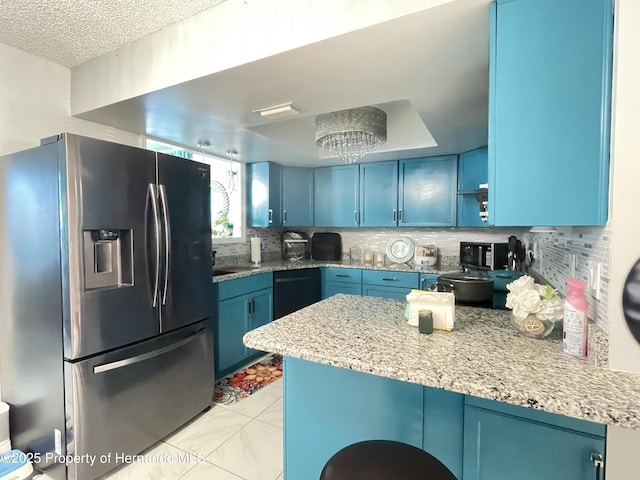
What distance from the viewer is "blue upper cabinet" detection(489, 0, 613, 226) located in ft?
2.93

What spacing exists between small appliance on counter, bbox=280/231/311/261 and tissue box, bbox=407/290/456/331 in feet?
9.54

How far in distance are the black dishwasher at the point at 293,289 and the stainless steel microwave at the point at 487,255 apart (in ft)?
5.56

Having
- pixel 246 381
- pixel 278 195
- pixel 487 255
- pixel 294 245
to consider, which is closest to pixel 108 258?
pixel 246 381

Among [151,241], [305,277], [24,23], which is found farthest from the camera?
[305,277]

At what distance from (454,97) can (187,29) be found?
4.99 ft

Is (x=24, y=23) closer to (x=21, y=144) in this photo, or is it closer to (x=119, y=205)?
(x=21, y=144)

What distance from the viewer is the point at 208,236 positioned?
2082mm

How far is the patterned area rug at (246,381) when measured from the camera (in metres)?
2.32

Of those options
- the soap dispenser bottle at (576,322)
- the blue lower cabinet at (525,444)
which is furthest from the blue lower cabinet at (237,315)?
the soap dispenser bottle at (576,322)

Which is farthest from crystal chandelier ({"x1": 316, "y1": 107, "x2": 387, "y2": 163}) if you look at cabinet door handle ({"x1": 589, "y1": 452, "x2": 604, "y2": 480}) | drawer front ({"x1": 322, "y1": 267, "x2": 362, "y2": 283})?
cabinet door handle ({"x1": 589, "y1": 452, "x2": 604, "y2": 480})

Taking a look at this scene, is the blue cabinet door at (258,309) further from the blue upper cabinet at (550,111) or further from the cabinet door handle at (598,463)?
the cabinet door handle at (598,463)

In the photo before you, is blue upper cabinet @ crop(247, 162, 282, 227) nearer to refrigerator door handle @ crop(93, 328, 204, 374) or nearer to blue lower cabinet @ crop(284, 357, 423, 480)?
refrigerator door handle @ crop(93, 328, 204, 374)

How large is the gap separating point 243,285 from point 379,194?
1927mm

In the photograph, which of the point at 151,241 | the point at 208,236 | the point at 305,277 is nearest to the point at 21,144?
the point at 151,241
